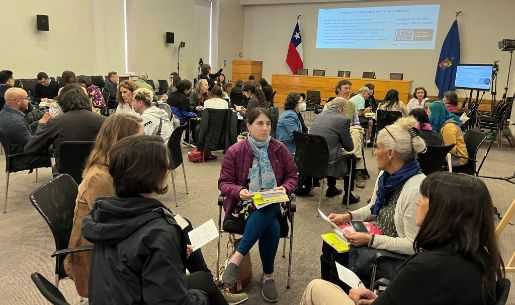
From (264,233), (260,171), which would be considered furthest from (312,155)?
(264,233)

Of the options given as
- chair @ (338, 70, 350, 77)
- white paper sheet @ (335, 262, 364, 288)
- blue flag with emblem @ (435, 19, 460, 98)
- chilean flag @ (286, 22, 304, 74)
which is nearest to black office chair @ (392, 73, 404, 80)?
blue flag with emblem @ (435, 19, 460, 98)

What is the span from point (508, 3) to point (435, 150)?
348 inches

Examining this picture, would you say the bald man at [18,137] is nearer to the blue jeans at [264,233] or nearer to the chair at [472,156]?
the blue jeans at [264,233]

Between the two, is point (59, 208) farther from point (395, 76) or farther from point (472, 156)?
point (395, 76)

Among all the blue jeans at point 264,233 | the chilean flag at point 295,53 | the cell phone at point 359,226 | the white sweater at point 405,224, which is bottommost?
the blue jeans at point 264,233

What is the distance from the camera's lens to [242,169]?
270cm

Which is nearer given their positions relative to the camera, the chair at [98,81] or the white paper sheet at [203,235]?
the white paper sheet at [203,235]

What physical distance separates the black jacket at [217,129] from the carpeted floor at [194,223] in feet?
1.29

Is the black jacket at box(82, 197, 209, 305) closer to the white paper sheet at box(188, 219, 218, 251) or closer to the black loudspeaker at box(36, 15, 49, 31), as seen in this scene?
the white paper sheet at box(188, 219, 218, 251)

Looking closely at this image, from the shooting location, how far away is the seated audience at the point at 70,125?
322 cm

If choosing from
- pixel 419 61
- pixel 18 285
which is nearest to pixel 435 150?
pixel 18 285

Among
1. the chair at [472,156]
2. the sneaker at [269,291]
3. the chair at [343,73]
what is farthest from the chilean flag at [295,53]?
the sneaker at [269,291]

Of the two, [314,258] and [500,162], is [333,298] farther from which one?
[500,162]

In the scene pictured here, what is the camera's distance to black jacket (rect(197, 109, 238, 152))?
556 cm
